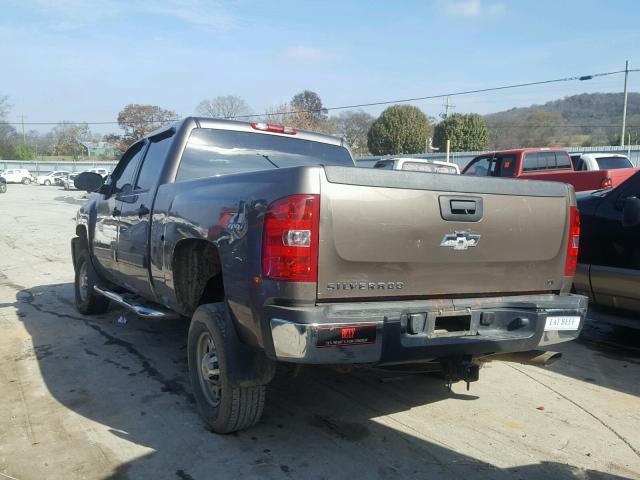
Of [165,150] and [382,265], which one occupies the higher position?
[165,150]

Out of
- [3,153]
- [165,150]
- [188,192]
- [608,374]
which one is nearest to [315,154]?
[165,150]

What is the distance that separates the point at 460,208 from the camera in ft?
10.1

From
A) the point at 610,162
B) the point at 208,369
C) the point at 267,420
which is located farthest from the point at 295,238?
the point at 610,162

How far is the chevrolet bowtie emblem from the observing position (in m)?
3.07

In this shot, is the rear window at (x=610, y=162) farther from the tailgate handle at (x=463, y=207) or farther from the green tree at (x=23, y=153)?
the green tree at (x=23, y=153)

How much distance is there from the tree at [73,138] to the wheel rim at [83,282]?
80759mm

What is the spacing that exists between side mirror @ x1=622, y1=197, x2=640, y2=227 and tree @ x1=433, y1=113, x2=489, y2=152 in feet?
Result: 109

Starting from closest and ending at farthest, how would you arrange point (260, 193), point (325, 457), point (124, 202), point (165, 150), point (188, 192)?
point (260, 193) < point (325, 457) < point (188, 192) < point (165, 150) < point (124, 202)

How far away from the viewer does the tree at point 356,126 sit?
62875mm

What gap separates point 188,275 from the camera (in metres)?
3.97

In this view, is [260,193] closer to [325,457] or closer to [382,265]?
[382,265]

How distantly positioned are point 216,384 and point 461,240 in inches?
70.3

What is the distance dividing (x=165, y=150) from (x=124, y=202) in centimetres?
75

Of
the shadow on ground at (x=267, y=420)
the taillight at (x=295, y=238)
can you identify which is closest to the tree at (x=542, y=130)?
the shadow on ground at (x=267, y=420)
